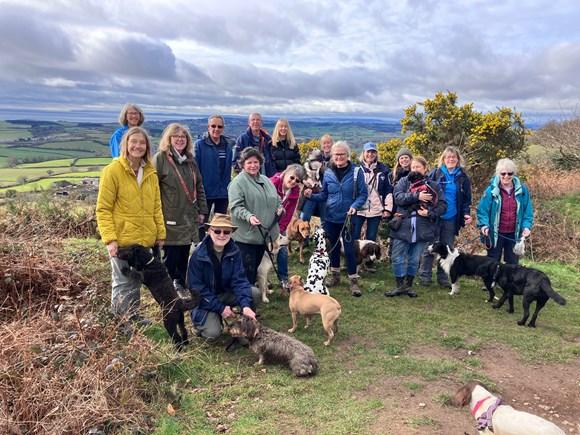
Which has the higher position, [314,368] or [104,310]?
[104,310]

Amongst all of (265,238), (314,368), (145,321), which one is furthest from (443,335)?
(145,321)

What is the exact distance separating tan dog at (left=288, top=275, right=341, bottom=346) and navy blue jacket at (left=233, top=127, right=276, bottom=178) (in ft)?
8.90

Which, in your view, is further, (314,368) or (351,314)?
(351,314)

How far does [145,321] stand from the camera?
5379 mm

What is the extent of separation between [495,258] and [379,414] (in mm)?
4430

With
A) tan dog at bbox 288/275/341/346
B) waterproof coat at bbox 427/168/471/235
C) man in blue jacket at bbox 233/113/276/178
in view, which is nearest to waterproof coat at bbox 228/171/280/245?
tan dog at bbox 288/275/341/346

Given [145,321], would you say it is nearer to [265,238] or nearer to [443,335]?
[265,238]

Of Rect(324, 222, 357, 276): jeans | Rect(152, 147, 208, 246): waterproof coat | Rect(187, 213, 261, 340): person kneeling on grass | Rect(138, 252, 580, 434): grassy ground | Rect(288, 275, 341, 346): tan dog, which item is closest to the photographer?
Rect(138, 252, 580, 434): grassy ground

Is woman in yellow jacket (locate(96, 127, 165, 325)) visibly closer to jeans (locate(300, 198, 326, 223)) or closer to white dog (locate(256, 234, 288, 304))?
white dog (locate(256, 234, 288, 304))

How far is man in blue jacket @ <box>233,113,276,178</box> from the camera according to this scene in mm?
7664

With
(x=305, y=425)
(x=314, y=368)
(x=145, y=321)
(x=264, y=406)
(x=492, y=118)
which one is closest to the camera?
(x=305, y=425)

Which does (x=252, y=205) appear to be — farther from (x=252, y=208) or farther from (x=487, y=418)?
(x=487, y=418)

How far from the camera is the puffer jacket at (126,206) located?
4.70m

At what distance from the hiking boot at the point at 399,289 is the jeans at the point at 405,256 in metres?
0.08
